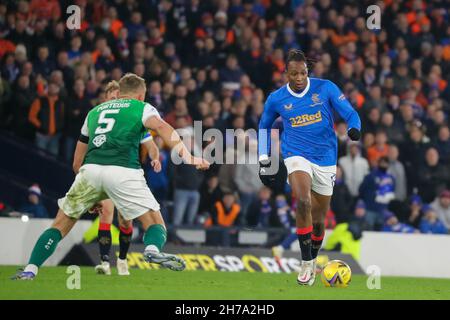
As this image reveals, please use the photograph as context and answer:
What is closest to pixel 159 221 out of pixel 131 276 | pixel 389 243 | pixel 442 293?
pixel 131 276

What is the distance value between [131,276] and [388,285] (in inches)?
131

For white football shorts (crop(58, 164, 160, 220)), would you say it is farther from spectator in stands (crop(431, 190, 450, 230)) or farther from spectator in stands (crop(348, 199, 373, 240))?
spectator in stands (crop(431, 190, 450, 230))

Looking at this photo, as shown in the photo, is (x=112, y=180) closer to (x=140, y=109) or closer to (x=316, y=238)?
(x=140, y=109)

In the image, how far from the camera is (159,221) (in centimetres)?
1099

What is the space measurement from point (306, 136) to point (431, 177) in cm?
885

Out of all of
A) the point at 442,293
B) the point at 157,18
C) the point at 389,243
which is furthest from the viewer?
the point at 157,18

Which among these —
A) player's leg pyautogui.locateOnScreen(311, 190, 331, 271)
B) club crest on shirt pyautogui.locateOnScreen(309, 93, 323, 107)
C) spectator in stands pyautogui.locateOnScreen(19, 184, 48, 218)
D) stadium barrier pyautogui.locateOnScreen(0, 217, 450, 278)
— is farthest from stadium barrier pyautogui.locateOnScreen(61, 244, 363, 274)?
club crest on shirt pyautogui.locateOnScreen(309, 93, 323, 107)

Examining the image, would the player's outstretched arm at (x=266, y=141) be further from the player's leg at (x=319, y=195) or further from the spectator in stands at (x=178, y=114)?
the spectator in stands at (x=178, y=114)

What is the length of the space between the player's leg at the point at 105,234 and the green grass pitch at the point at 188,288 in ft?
0.54

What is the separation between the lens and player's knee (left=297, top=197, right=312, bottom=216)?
39.5ft

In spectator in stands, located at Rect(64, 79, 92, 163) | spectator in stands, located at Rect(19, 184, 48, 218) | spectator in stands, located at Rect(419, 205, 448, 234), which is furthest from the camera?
spectator in stands, located at Rect(419, 205, 448, 234)

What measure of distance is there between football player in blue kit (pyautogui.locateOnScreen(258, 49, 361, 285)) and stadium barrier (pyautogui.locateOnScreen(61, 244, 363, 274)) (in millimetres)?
4373

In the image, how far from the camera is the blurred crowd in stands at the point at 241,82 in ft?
60.8

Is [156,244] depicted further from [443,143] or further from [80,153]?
[443,143]
